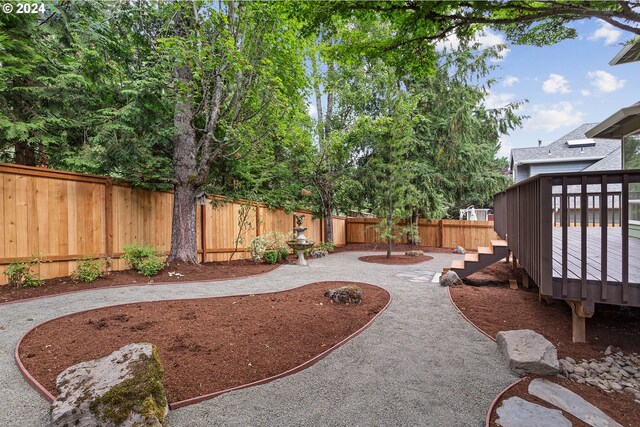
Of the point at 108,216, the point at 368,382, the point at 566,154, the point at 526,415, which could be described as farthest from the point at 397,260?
the point at 566,154

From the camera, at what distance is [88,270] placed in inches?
209

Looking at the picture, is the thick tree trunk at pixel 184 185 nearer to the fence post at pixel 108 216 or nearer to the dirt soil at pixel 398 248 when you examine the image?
the fence post at pixel 108 216

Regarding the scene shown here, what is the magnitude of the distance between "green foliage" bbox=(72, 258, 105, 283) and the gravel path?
844mm

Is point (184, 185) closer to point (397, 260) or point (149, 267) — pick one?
point (149, 267)

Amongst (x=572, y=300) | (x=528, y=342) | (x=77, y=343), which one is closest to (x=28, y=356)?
(x=77, y=343)

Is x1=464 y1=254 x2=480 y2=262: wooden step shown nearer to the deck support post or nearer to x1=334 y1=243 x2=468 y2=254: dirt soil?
the deck support post

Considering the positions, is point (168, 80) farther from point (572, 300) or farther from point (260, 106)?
point (572, 300)

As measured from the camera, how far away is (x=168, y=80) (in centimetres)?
624

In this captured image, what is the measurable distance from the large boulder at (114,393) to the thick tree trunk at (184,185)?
4.78 metres

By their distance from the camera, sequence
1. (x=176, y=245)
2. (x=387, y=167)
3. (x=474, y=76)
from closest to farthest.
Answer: (x=176, y=245) < (x=387, y=167) < (x=474, y=76)

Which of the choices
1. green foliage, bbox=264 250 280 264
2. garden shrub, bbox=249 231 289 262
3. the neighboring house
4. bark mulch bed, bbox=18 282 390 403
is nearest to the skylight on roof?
the neighboring house

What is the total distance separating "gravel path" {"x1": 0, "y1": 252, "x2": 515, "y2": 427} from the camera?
2.04 meters

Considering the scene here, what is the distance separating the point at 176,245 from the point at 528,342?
645 cm

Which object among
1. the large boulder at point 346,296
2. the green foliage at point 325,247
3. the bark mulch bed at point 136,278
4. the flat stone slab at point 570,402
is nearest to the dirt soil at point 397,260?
the green foliage at point 325,247
